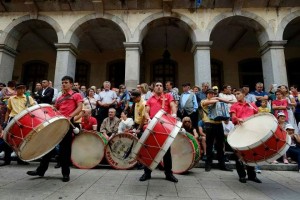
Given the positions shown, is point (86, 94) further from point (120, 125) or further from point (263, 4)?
point (263, 4)

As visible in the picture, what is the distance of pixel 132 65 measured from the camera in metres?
10.3

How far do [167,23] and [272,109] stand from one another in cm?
626

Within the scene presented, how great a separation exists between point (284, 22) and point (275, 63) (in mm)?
1994

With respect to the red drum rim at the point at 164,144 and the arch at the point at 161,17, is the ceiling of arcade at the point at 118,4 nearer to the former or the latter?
the arch at the point at 161,17

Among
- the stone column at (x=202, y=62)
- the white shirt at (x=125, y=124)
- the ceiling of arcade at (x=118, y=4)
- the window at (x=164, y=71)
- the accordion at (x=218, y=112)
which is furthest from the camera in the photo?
the window at (x=164, y=71)

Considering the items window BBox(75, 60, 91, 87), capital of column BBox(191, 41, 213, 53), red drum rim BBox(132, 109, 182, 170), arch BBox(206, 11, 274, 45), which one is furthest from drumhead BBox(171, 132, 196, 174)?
window BBox(75, 60, 91, 87)

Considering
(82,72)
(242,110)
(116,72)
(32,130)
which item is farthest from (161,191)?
(82,72)

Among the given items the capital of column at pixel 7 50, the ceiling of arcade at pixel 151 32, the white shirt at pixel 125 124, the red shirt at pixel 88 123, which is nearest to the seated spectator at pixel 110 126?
the white shirt at pixel 125 124

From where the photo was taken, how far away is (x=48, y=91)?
7.14m

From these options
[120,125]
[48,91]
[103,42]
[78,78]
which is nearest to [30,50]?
[78,78]

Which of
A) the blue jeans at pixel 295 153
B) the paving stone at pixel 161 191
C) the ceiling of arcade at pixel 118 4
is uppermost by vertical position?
the ceiling of arcade at pixel 118 4

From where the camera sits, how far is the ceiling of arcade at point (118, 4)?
10492 mm

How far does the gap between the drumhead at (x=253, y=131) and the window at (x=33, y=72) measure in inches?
583

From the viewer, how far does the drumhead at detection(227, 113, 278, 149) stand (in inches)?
147
